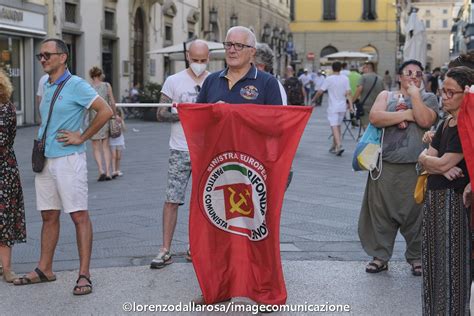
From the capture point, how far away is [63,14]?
22.8 meters

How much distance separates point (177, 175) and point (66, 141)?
45.4 inches

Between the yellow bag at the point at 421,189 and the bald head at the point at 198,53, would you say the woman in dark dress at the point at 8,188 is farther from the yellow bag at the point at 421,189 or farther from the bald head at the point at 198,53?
the yellow bag at the point at 421,189

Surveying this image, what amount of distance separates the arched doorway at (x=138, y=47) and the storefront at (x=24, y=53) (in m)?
6.84

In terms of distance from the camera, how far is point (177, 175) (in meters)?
6.52

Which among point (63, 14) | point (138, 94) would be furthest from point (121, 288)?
point (138, 94)

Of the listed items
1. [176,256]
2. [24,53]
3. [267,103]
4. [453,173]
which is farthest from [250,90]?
[24,53]

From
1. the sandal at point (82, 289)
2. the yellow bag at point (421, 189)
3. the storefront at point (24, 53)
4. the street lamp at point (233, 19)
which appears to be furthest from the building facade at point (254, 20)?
the yellow bag at point (421, 189)

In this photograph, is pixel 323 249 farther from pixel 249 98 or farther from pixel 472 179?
pixel 472 179

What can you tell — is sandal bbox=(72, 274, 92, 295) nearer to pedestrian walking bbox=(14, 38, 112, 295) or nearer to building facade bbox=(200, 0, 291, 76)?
pedestrian walking bbox=(14, 38, 112, 295)

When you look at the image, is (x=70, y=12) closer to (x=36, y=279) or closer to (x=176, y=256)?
(x=176, y=256)

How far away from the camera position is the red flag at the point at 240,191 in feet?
16.6

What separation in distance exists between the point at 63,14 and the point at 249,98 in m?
18.4

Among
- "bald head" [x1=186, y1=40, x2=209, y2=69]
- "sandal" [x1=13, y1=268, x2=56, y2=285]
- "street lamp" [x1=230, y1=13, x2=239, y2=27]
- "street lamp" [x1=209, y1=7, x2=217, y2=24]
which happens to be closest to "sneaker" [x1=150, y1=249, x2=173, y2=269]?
"sandal" [x1=13, y1=268, x2=56, y2=285]

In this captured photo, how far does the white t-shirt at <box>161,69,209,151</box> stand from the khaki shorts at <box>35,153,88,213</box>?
94 centimetres
